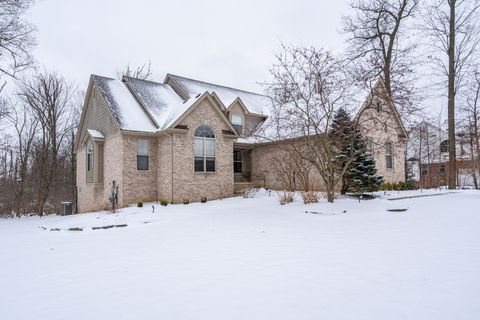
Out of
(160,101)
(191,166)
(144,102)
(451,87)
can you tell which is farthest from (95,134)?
(451,87)

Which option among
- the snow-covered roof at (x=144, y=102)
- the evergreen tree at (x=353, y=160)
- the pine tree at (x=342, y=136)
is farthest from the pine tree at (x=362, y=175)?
the snow-covered roof at (x=144, y=102)

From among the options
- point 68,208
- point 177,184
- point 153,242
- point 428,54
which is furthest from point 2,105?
point 428,54

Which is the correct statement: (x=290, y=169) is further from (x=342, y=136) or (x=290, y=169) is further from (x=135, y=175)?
(x=135, y=175)

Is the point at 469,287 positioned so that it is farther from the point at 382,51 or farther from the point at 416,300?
the point at 382,51

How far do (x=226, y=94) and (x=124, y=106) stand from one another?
30.6 ft

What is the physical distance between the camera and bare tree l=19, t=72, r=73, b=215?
2336cm

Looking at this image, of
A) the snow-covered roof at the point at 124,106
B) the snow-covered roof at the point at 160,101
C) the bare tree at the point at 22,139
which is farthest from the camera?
the bare tree at the point at 22,139

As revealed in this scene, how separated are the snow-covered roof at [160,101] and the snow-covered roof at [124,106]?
1.40 ft

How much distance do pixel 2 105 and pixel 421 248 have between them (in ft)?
84.8

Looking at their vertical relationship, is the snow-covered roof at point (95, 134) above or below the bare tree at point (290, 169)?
above

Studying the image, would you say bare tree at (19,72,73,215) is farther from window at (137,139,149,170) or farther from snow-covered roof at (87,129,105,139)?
window at (137,139,149,170)

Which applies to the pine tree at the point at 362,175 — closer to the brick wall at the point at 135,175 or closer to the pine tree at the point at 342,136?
the pine tree at the point at 342,136

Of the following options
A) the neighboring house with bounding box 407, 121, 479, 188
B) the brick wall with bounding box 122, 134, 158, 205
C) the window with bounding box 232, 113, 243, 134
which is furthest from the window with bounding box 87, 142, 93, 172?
the neighboring house with bounding box 407, 121, 479, 188

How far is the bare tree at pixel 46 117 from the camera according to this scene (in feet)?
76.6
